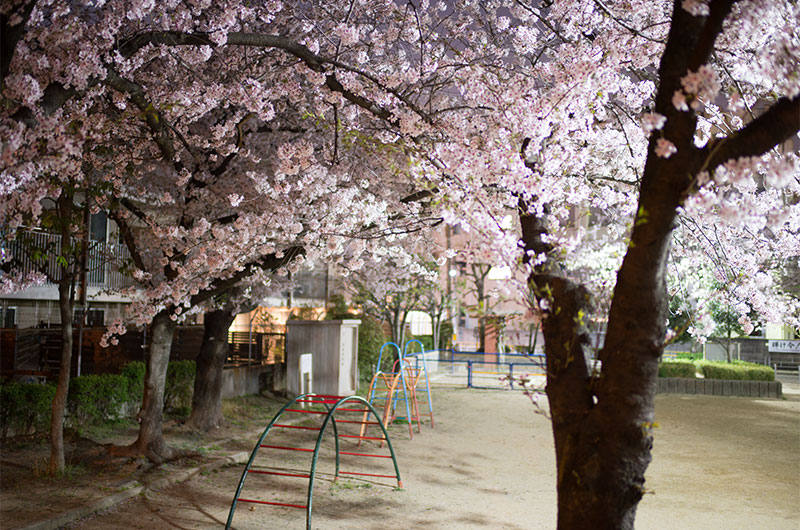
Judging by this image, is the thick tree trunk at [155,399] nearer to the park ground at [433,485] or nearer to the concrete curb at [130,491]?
the park ground at [433,485]

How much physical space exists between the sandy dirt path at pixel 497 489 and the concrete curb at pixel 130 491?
12 centimetres

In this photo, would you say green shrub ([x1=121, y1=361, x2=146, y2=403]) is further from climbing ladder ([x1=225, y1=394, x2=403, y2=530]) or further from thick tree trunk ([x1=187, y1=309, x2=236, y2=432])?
climbing ladder ([x1=225, y1=394, x2=403, y2=530])

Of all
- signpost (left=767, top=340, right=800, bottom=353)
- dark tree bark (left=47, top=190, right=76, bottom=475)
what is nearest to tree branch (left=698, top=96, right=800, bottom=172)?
dark tree bark (left=47, top=190, right=76, bottom=475)

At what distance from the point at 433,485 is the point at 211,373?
15.8ft

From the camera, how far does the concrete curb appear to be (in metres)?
5.89

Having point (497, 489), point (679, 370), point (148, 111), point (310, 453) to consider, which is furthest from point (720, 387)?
point (148, 111)

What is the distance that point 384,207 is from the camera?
26.7ft

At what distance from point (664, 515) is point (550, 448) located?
12.6 ft

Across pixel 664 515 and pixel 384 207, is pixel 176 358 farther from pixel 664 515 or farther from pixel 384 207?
pixel 664 515

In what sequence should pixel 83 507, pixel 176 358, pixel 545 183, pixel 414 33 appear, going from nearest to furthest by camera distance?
pixel 545 183
pixel 83 507
pixel 414 33
pixel 176 358

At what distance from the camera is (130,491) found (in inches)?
279

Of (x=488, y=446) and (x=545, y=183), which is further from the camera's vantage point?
(x=488, y=446)

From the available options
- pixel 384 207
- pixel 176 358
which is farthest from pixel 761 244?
pixel 176 358

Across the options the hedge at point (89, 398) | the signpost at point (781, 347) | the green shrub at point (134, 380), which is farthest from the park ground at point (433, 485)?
the signpost at point (781, 347)
